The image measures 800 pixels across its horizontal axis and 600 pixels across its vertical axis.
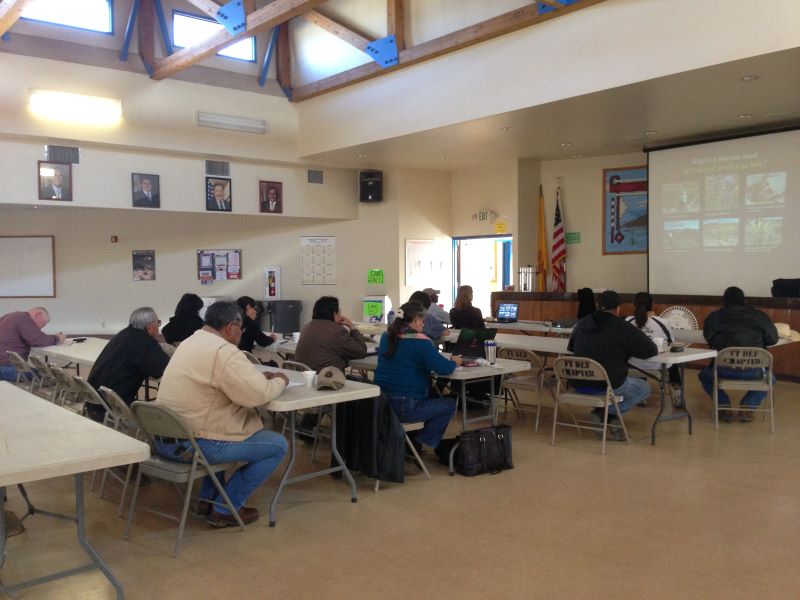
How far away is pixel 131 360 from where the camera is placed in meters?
4.53

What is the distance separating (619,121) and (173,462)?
6624mm

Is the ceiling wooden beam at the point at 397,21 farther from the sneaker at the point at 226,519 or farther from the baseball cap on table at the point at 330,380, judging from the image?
the sneaker at the point at 226,519

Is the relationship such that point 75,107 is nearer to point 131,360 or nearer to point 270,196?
point 270,196

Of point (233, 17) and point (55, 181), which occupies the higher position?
point (233, 17)

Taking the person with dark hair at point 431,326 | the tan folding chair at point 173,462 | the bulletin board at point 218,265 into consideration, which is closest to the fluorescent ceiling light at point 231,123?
the bulletin board at point 218,265

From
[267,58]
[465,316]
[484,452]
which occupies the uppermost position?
[267,58]

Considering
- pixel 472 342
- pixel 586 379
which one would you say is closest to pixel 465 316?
pixel 472 342

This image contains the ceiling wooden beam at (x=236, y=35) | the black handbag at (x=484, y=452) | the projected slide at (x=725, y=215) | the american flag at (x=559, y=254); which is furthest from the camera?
the american flag at (x=559, y=254)

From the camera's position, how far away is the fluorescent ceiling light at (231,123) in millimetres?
9844

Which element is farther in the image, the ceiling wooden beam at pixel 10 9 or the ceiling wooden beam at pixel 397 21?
the ceiling wooden beam at pixel 397 21

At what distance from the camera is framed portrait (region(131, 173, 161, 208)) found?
9609mm

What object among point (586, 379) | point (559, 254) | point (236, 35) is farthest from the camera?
point (559, 254)

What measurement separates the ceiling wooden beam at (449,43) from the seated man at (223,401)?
194 inches

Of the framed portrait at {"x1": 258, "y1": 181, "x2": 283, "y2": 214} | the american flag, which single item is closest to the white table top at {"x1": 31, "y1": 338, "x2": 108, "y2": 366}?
the framed portrait at {"x1": 258, "y1": 181, "x2": 283, "y2": 214}
